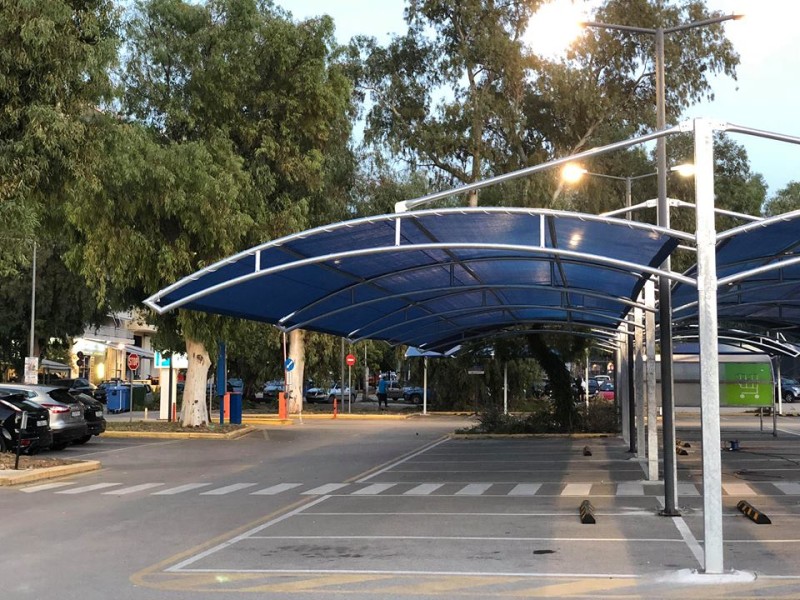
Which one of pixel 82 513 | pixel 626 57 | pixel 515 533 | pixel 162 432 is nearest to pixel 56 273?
pixel 162 432

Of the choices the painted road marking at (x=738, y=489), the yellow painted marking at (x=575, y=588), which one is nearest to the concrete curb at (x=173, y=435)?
the painted road marking at (x=738, y=489)

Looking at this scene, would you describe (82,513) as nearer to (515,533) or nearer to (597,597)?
(515,533)

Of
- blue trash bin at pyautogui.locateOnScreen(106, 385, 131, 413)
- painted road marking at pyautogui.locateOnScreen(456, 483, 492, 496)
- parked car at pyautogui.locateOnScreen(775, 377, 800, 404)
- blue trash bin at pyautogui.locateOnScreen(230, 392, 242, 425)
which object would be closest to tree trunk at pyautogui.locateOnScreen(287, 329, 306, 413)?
blue trash bin at pyautogui.locateOnScreen(230, 392, 242, 425)

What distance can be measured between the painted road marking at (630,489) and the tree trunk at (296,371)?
29.6m

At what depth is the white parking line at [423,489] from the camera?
55.1 ft

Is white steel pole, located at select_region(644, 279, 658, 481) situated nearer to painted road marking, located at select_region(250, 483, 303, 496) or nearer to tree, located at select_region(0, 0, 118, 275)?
painted road marking, located at select_region(250, 483, 303, 496)

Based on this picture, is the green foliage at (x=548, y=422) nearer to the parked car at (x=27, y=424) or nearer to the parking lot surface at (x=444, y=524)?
the parking lot surface at (x=444, y=524)

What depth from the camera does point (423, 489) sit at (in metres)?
17.5

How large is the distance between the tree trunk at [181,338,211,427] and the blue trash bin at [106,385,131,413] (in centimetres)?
1922

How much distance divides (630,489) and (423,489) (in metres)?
3.63

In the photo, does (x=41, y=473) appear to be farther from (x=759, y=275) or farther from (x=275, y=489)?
(x=759, y=275)

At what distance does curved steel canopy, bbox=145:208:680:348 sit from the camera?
12.3 m

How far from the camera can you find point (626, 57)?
110ft

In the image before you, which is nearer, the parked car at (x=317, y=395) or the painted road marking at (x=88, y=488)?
the painted road marking at (x=88, y=488)
